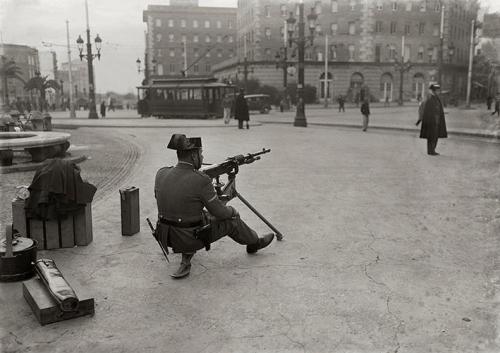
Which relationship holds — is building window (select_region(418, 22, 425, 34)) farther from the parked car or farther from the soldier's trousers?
the soldier's trousers

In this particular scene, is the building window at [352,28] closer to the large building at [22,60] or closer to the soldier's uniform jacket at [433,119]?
the large building at [22,60]

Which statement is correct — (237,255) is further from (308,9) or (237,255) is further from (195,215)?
(308,9)

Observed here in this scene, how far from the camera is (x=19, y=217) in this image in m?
5.29

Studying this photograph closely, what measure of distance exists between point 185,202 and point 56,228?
1.81 m

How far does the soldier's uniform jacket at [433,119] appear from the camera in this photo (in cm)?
1306

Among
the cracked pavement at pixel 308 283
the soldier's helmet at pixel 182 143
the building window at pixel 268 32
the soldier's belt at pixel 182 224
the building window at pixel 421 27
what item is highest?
the building window at pixel 421 27

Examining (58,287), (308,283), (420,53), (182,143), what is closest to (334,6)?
(420,53)

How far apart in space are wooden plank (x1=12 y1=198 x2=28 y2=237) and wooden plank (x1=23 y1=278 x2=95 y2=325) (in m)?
1.35

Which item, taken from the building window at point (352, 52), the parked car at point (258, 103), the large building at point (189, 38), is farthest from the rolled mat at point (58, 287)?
the large building at point (189, 38)

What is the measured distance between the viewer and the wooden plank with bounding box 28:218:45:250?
5344 mm

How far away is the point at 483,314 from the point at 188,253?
2.47 metres

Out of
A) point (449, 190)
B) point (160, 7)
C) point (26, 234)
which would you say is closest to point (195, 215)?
point (26, 234)

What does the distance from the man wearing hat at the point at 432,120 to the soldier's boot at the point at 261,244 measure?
9.10 meters

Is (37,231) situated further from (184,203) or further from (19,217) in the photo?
(184,203)
